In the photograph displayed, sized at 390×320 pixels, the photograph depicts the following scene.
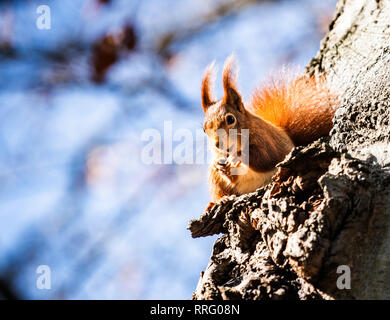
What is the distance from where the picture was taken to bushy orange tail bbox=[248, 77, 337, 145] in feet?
5.17

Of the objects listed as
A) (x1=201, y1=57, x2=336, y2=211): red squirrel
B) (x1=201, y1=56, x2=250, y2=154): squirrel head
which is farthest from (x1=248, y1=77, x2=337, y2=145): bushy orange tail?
(x1=201, y1=56, x2=250, y2=154): squirrel head

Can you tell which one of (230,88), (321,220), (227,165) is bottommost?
(321,220)

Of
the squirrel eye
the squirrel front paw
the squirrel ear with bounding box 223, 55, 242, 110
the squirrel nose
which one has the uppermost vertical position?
the squirrel ear with bounding box 223, 55, 242, 110

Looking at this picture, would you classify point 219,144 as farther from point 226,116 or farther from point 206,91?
point 206,91

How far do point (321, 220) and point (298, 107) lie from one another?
3.21ft

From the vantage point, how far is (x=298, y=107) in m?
1.74

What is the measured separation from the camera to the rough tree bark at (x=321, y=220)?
2.64 feet

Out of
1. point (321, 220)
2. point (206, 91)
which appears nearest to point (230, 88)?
point (206, 91)

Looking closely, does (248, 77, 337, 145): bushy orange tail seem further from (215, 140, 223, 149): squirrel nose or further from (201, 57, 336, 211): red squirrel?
(215, 140, 223, 149): squirrel nose

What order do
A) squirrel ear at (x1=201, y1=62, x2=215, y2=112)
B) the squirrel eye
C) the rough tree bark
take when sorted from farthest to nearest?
1. squirrel ear at (x1=201, y1=62, x2=215, y2=112)
2. the squirrel eye
3. the rough tree bark

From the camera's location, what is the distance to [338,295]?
2.63 ft

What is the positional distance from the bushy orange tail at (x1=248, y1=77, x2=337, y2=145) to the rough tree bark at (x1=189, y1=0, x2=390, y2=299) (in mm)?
297

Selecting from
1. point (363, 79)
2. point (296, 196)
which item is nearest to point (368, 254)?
point (296, 196)
